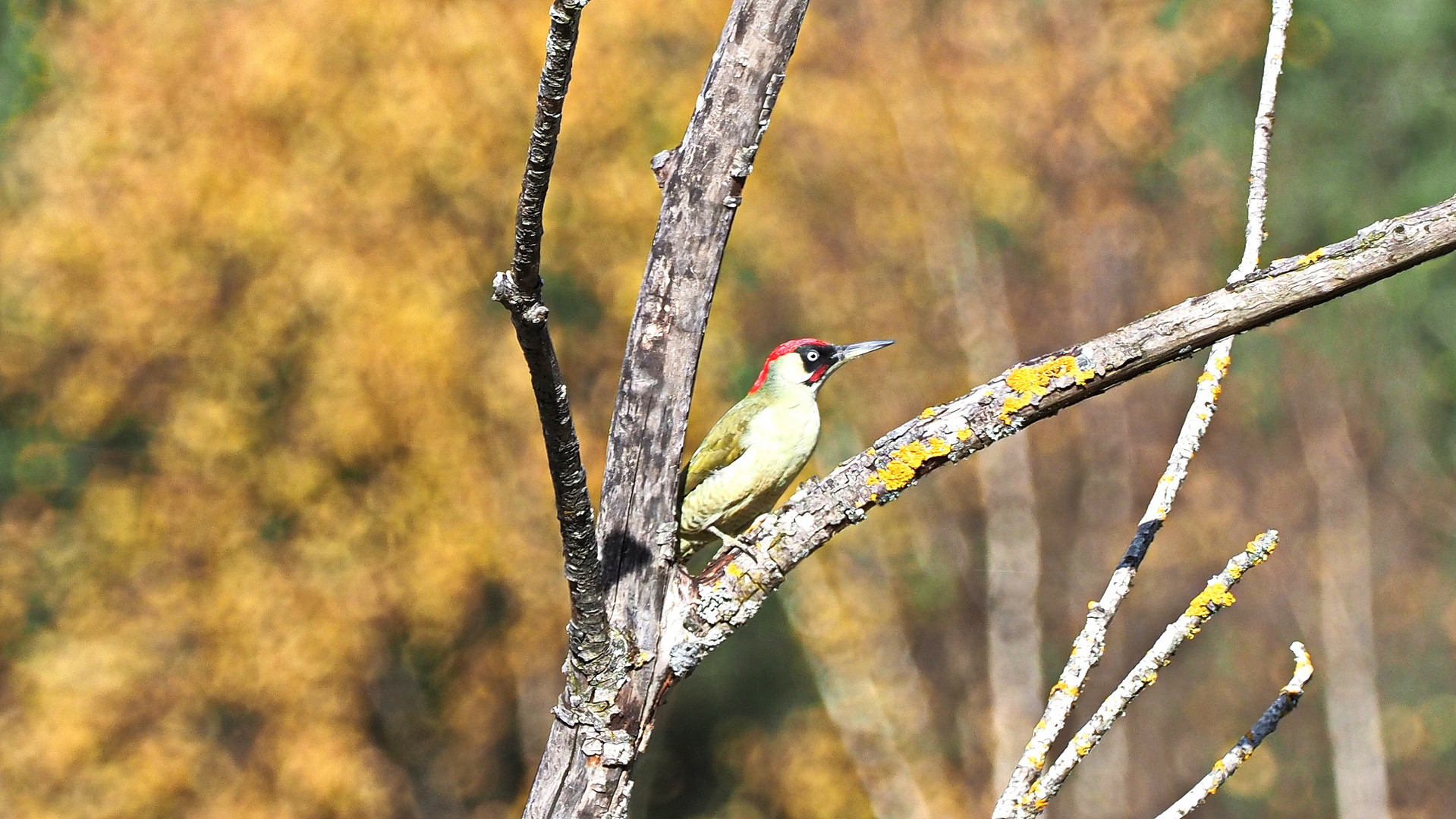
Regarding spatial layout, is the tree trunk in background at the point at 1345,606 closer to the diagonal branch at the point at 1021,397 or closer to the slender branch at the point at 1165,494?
the slender branch at the point at 1165,494

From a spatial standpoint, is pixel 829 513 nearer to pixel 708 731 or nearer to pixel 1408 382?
pixel 708 731

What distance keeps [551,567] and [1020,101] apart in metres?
7.28

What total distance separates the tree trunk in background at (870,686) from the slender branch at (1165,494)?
377 inches

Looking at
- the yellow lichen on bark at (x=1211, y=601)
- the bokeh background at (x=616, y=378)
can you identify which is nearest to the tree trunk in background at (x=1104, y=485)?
the bokeh background at (x=616, y=378)

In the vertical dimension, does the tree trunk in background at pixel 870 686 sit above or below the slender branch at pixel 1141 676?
above

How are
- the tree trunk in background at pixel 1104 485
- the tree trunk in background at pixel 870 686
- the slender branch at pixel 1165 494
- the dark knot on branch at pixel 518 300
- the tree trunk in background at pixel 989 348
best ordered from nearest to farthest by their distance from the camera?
1. the dark knot on branch at pixel 518 300
2. the slender branch at pixel 1165 494
3. the tree trunk in background at pixel 870 686
4. the tree trunk in background at pixel 989 348
5. the tree trunk in background at pixel 1104 485

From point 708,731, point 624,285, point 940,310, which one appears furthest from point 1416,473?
point 624,285


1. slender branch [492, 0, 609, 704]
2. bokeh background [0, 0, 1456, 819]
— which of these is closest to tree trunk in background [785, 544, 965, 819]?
bokeh background [0, 0, 1456, 819]

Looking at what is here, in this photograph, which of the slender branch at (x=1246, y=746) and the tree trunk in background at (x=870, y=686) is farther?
the tree trunk in background at (x=870, y=686)

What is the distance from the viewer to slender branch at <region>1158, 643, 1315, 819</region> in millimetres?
2422

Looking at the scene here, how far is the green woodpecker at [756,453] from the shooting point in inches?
166

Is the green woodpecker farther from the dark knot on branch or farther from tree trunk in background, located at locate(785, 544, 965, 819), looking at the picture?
tree trunk in background, located at locate(785, 544, 965, 819)

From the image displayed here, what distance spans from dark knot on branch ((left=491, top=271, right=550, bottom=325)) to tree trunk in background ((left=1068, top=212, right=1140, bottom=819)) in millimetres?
11766

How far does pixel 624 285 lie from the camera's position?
11.5 m
